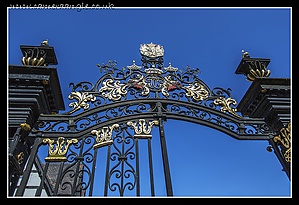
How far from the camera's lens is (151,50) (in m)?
6.03

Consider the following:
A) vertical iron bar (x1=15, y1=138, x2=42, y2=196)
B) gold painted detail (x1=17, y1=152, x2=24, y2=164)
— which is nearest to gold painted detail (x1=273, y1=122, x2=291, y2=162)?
vertical iron bar (x1=15, y1=138, x2=42, y2=196)

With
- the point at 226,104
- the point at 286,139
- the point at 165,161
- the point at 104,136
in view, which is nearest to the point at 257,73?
the point at 226,104

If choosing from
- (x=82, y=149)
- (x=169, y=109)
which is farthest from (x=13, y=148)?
(x=169, y=109)

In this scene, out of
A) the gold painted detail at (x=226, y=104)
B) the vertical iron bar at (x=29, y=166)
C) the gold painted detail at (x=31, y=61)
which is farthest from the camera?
the gold painted detail at (x=226, y=104)

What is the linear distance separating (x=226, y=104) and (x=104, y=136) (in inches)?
97.8

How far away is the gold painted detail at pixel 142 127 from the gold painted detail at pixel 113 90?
27.7 inches

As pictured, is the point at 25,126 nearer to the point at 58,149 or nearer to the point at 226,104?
the point at 58,149

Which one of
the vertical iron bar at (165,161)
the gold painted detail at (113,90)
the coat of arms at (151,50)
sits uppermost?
the coat of arms at (151,50)

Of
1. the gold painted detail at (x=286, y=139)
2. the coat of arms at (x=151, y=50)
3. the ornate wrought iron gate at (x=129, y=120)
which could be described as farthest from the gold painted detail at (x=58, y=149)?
the gold painted detail at (x=286, y=139)

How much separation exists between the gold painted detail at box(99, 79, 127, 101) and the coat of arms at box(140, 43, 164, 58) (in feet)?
3.90

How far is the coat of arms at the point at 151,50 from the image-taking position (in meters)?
5.91

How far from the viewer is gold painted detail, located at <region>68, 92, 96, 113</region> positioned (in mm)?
4665

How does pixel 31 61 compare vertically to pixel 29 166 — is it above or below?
above

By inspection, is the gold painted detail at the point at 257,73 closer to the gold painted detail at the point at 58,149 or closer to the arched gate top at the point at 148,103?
the arched gate top at the point at 148,103
